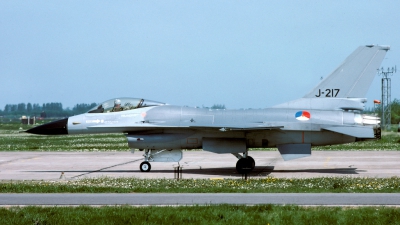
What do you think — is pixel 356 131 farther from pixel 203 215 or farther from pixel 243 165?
pixel 203 215

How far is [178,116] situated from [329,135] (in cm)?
575

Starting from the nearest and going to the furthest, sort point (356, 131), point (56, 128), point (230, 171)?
point (356, 131) → point (56, 128) → point (230, 171)

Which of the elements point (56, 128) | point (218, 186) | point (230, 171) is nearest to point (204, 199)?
point (218, 186)

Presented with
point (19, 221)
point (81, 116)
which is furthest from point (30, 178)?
point (19, 221)

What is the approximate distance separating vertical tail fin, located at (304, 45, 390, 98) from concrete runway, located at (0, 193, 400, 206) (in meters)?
8.25

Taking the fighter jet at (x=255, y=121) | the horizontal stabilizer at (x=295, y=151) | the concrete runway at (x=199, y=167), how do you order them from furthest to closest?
the horizontal stabilizer at (x=295, y=151) → the fighter jet at (x=255, y=121) → the concrete runway at (x=199, y=167)

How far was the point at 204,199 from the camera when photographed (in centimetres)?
1298

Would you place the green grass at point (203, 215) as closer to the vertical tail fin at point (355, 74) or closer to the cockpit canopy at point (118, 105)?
the cockpit canopy at point (118, 105)

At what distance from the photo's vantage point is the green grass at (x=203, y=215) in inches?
398

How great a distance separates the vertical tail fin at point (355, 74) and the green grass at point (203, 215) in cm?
1058

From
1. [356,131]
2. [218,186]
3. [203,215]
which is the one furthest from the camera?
[356,131]

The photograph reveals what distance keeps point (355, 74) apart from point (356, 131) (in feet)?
7.56

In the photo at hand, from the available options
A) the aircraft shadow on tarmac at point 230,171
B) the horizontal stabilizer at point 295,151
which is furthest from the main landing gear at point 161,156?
the horizontal stabilizer at point 295,151

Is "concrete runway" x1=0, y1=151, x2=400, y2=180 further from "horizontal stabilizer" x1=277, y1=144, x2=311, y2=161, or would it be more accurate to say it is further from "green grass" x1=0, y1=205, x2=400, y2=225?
"green grass" x1=0, y1=205, x2=400, y2=225
